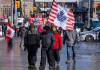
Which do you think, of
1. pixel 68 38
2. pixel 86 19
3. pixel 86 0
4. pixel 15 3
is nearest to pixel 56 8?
pixel 68 38

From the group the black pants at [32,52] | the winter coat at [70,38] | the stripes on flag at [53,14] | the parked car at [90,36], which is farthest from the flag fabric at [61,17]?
the parked car at [90,36]

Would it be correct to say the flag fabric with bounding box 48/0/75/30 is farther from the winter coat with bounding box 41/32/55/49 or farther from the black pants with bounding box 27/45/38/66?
the winter coat with bounding box 41/32/55/49

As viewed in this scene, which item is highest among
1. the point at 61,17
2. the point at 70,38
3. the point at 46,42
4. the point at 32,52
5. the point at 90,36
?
the point at 61,17

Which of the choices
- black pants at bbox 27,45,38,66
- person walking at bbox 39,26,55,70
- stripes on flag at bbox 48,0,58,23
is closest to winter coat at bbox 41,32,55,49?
person walking at bbox 39,26,55,70

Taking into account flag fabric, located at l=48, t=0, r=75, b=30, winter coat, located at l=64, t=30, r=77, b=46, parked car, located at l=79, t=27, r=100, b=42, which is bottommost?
parked car, located at l=79, t=27, r=100, b=42

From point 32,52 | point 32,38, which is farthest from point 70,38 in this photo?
point 32,38

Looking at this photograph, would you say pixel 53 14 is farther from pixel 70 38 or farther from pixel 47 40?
pixel 70 38

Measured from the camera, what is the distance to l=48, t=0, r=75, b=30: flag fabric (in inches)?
821

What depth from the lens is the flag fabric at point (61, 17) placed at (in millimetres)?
20844

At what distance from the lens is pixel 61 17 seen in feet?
70.2

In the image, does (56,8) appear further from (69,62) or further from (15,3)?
(15,3)

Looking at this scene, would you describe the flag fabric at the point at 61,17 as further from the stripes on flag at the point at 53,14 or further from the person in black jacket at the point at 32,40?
the person in black jacket at the point at 32,40

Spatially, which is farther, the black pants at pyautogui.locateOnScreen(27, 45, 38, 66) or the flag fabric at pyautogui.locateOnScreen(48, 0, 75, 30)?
the flag fabric at pyautogui.locateOnScreen(48, 0, 75, 30)

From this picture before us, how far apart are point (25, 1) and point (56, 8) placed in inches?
3318
